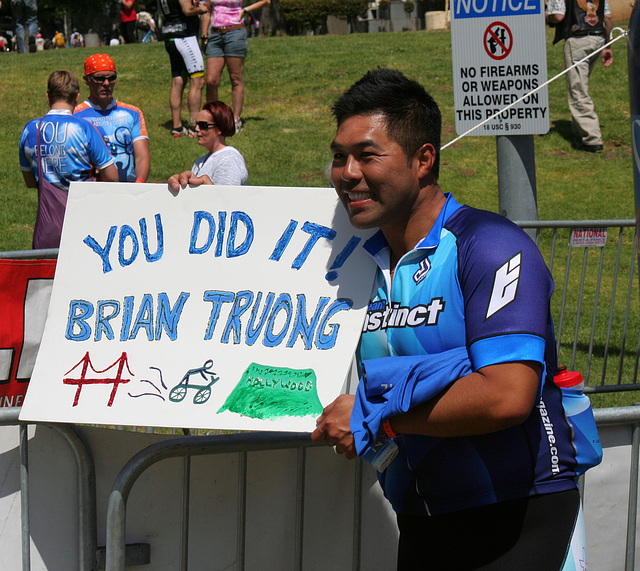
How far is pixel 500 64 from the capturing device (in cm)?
454

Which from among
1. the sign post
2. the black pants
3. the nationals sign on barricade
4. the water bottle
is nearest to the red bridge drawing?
the nationals sign on barricade

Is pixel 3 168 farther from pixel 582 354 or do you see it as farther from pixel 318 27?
pixel 318 27

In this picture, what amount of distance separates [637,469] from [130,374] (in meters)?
1.69

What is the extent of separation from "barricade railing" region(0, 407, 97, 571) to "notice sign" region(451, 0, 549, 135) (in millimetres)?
2836

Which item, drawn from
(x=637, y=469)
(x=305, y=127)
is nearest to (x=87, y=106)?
Answer: (x=637, y=469)

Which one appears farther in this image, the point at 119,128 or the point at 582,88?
the point at 582,88

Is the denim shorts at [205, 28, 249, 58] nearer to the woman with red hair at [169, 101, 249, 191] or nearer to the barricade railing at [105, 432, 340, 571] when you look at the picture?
the woman with red hair at [169, 101, 249, 191]

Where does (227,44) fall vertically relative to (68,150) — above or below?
above

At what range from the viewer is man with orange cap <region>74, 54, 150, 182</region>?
22.6 feet

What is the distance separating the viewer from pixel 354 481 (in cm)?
285

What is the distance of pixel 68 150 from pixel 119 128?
2.87 feet

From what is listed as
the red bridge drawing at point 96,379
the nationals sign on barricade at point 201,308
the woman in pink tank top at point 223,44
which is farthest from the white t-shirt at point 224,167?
the woman in pink tank top at point 223,44

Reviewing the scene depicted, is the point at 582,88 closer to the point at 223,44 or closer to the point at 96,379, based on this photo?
the point at 223,44

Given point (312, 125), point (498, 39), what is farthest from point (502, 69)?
point (312, 125)
